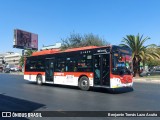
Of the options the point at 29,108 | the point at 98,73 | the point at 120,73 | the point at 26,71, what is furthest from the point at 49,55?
the point at 29,108

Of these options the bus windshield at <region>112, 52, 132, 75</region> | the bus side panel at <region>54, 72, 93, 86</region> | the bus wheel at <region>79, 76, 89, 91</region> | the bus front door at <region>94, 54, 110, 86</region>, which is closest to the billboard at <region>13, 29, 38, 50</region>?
the bus side panel at <region>54, 72, 93, 86</region>

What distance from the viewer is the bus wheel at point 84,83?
16.4 m

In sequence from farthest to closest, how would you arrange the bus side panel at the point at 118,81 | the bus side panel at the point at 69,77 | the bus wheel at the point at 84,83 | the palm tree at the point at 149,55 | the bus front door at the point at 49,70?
the palm tree at the point at 149,55 → the bus front door at the point at 49,70 → the bus wheel at the point at 84,83 → the bus side panel at the point at 69,77 → the bus side panel at the point at 118,81

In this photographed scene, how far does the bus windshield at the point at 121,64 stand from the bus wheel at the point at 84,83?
8.75ft

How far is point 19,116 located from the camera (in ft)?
27.0

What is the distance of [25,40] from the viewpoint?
7531 cm

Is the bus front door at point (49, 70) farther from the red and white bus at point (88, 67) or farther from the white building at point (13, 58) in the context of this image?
the white building at point (13, 58)

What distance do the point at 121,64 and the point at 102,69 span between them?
4.16 feet

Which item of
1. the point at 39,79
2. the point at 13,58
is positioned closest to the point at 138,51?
the point at 39,79

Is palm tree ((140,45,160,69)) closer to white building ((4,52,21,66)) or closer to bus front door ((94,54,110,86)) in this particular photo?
bus front door ((94,54,110,86))

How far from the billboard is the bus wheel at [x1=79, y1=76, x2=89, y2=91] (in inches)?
2252

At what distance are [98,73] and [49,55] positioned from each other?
21.0 feet

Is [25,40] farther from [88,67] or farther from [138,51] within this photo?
[88,67]

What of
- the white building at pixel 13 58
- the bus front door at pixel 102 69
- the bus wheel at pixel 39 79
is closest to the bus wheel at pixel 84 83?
the bus front door at pixel 102 69
